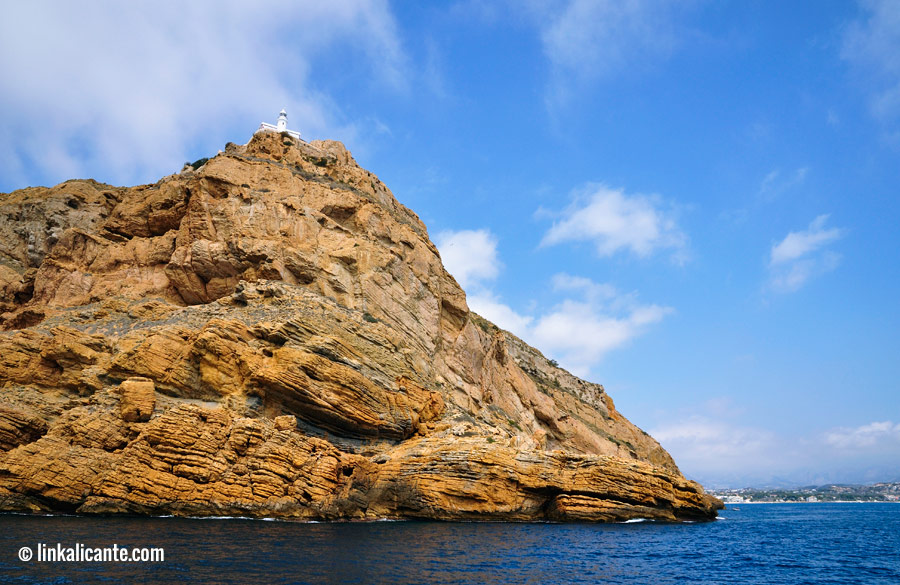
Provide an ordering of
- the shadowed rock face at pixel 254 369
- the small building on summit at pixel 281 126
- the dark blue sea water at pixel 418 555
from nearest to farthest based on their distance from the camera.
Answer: the dark blue sea water at pixel 418 555 < the shadowed rock face at pixel 254 369 < the small building on summit at pixel 281 126

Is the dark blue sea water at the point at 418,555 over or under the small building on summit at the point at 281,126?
under

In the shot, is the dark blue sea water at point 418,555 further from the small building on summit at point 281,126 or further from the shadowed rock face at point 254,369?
the small building on summit at point 281,126

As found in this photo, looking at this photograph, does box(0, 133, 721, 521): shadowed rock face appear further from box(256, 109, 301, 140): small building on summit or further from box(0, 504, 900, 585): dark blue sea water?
box(256, 109, 301, 140): small building on summit

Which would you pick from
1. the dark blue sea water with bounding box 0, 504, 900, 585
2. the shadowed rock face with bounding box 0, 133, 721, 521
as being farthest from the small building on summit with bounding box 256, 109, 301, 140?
the dark blue sea water with bounding box 0, 504, 900, 585

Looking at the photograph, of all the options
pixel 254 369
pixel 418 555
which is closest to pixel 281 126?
pixel 254 369

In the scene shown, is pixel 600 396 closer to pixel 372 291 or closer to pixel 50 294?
pixel 372 291

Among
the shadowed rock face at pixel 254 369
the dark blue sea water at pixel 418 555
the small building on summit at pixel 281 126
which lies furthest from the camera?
the small building on summit at pixel 281 126

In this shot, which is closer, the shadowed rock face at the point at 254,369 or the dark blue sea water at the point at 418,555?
the dark blue sea water at the point at 418,555

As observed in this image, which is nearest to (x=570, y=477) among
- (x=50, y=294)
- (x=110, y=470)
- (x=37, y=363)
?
(x=110, y=470)

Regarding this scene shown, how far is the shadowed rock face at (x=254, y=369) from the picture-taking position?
36.1m

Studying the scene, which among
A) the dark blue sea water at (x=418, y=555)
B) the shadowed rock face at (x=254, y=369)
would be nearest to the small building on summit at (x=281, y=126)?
the shadowed rock face at (x=254, y=369)

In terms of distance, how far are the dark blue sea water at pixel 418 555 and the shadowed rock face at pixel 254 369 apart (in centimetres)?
290

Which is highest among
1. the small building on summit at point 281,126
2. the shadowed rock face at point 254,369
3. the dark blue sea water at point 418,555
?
the small building on summit at point 281,126

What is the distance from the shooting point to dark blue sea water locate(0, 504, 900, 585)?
67.2 ft
